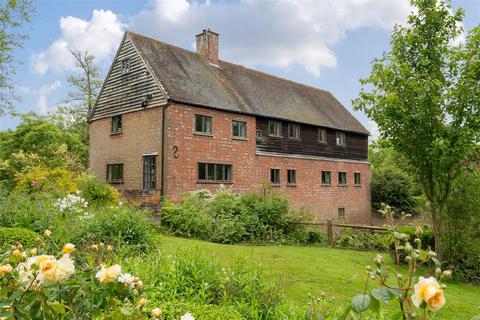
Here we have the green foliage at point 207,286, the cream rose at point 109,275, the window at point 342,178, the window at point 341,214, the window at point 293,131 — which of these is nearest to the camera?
the cream rose at point 109,275

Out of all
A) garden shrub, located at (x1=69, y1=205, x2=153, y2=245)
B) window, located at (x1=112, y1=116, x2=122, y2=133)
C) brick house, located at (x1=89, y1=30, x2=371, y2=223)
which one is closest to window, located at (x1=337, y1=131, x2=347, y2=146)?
brick house, located at (x1=89, y1=30, x2=371, y2=223)

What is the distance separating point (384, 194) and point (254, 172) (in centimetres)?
1498

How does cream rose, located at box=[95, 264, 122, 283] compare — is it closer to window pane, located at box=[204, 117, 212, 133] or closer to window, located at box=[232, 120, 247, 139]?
window pane, located at box=[204, 117, 212, 133]

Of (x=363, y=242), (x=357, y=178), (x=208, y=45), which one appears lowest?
(x=363, y=242)

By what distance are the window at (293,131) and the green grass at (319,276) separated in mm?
12729

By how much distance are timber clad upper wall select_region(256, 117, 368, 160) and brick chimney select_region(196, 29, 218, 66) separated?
5.24 meters

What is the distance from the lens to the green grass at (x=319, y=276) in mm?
7607

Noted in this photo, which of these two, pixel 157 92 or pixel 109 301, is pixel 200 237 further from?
pixel 109 301

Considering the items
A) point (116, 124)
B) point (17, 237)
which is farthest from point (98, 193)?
point (17, 237)

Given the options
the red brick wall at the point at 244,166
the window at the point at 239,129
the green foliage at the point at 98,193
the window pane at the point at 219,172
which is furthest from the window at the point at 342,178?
the green foliage at the point at 98,193

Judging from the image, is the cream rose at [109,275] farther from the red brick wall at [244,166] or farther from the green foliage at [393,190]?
the green foliage at [393,190]

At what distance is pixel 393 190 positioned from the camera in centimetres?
3275

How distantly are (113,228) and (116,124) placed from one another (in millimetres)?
15566

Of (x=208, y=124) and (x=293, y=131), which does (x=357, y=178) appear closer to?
(x=293, y=131)
